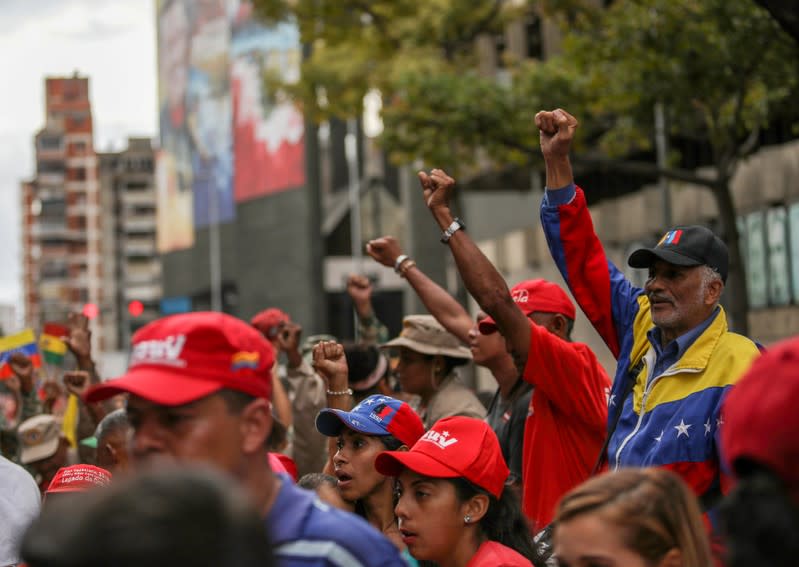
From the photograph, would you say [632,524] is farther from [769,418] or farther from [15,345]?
[15,345]

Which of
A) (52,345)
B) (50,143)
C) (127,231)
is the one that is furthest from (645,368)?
(50,143)

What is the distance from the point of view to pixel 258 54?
54.7m

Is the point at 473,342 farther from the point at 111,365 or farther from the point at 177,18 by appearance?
the point at 177,18

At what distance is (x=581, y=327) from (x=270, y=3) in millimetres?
8845

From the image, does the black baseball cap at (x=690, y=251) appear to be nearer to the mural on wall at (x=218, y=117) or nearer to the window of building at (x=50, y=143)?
the mural on wall at (x=218, y=117)

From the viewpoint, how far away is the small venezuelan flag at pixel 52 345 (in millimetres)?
13773

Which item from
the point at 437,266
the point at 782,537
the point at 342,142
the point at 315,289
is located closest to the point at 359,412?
the point at 782,537

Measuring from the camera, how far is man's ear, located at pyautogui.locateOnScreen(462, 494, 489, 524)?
15.3ft

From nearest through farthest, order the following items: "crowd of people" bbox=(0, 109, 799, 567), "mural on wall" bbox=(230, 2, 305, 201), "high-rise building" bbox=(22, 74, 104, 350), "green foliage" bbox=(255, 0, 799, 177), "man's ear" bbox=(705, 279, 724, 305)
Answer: "crowd of people" bbox=(0, 109, 799, 567)
"man's ear" bbox=(705, 279, 724, 305)
"green foliage" bbox=(255, 0, 799, 177)
"mural on wall" bbox=(230, 2, 305, 201)
"high-rise building" bbox=(22, 74, 104, 350)

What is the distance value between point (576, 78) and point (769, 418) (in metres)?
19.1

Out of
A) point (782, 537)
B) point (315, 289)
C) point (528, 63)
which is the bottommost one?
point (315, 289)

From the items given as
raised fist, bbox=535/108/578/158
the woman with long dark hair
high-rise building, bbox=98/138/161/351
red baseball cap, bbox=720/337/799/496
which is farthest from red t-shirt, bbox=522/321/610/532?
high-rise building, bbox=98/138/161/351

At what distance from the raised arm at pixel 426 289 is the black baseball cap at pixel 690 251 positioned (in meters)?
1.83

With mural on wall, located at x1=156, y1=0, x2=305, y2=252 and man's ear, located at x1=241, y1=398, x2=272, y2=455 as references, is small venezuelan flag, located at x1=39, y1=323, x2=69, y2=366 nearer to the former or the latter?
man's ear, located at x1=241, y1=398, x2=272, y2=455
